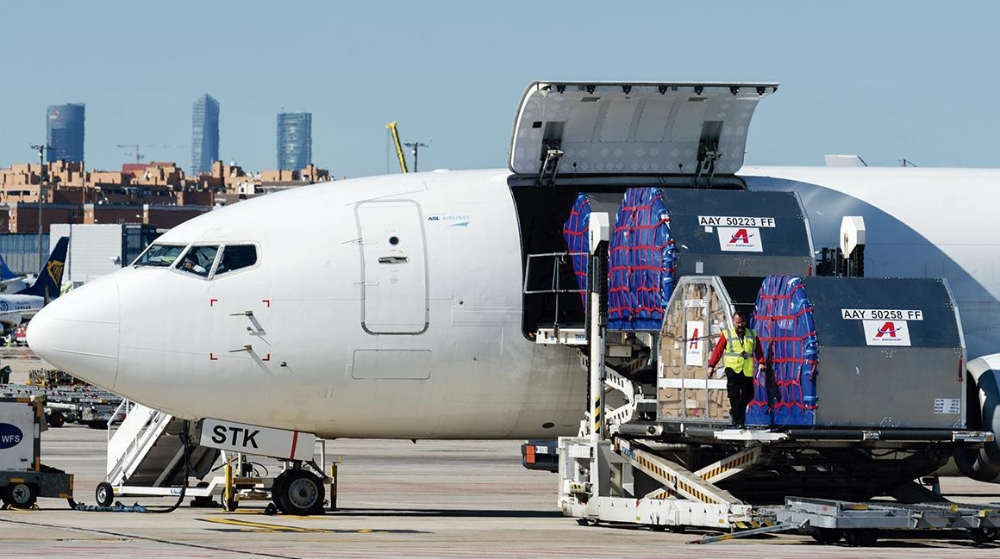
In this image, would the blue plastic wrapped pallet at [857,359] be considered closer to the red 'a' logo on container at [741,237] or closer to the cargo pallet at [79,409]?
the red 'a' logo on container at [741,237]

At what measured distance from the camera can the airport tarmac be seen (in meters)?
18.8

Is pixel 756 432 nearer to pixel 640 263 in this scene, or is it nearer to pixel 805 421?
pixel 805 421

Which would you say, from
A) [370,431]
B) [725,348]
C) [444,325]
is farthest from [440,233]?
[725,348]

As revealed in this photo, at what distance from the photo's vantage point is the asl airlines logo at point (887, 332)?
65.7 ft

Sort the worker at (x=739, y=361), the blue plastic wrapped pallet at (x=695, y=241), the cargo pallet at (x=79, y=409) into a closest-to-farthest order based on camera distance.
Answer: the worker at (x=739, y=361), the blue plastic wrapped pallet at (x=695, y=241), the cargo pallet at (x=79, y=409)

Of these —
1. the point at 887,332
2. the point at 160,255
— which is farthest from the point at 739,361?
the point at 160,255

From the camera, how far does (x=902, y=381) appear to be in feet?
65.9

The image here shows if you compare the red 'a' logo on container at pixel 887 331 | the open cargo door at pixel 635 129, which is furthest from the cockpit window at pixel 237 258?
the red 'a' logo on container at pixel 887 331

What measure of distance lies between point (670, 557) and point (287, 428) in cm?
736

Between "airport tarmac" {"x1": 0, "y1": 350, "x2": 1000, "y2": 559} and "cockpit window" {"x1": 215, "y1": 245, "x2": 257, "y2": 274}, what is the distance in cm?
345

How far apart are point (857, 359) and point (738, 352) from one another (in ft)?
4.64

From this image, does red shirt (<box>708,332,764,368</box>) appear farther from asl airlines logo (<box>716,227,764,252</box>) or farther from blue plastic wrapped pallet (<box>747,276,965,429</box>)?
Answer: asl airlines logo (<box>716,227,764,252</box>)

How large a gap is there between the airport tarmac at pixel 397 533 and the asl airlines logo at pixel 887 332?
2.42 metres

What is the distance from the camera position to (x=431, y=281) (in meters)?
23.2
